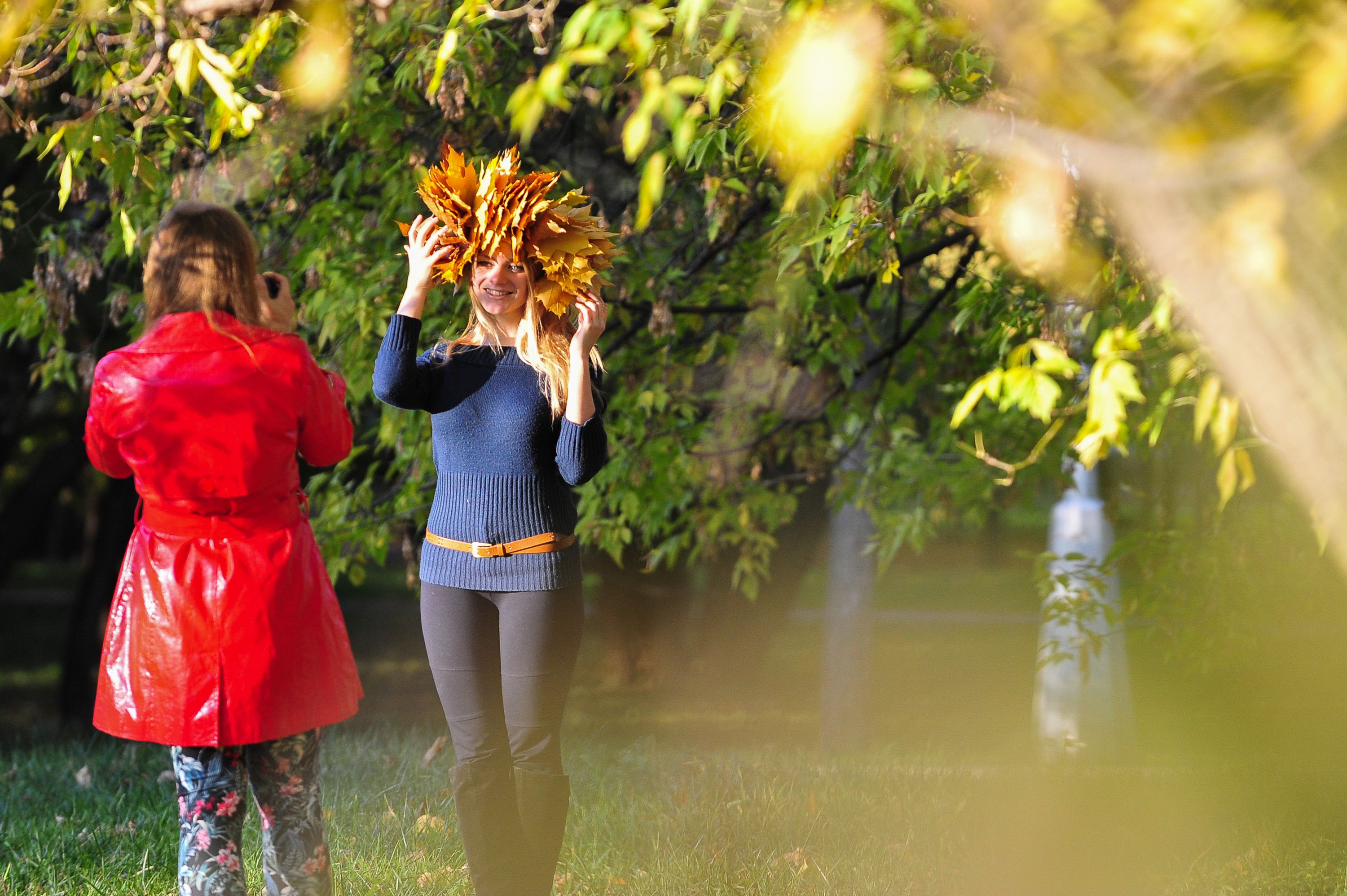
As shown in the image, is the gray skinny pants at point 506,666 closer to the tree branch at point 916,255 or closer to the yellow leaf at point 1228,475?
the yellow leaf at point 1228,475

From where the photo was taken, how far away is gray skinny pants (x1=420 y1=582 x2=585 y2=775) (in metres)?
2.83

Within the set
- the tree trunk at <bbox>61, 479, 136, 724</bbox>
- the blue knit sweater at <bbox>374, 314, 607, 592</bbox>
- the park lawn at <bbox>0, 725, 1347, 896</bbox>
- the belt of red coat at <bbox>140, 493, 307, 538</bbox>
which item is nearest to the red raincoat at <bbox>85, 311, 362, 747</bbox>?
the belt of red coat at <bbox>140, 493, 307, 538</bbox>

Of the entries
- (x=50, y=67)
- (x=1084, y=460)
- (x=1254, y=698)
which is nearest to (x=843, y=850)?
(x=1084, y=460)

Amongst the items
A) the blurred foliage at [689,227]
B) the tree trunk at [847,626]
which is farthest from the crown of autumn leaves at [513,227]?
the tree trunk at [847,626]

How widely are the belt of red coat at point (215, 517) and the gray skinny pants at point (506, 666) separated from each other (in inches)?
17.8

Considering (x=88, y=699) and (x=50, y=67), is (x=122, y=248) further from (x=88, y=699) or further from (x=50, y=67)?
(x=88, y=699)

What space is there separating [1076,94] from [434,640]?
1963mm

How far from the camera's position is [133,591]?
2.62 m

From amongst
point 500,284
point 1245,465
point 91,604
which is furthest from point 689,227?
point 91,604

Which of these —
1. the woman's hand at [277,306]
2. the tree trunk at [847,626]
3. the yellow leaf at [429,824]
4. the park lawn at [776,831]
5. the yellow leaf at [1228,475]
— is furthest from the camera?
the tree trunk at [847,626]

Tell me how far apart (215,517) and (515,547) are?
67 centimetres

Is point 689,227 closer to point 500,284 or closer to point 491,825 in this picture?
point 500,284

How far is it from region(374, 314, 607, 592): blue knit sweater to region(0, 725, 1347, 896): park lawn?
1377mm

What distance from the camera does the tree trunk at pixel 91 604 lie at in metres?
10.1
